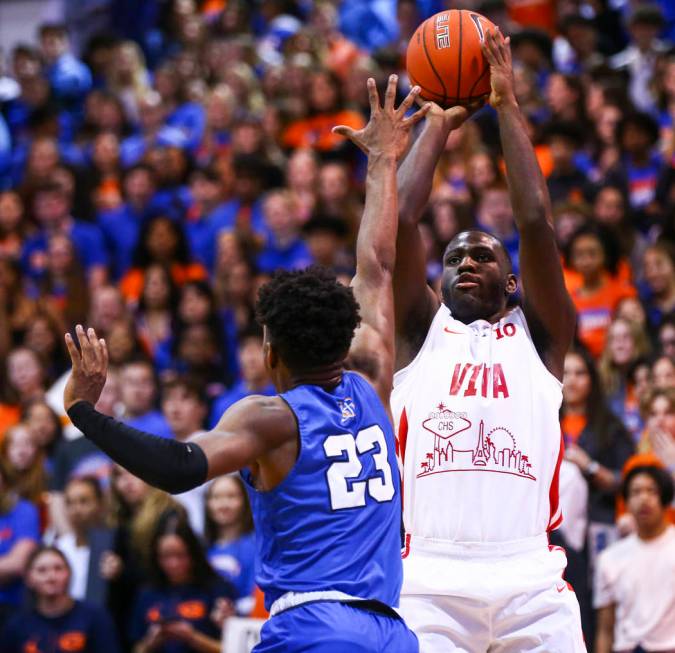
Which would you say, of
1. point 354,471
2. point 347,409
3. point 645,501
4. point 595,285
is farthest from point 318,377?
point 595,285

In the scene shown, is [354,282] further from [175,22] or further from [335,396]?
[175,22]

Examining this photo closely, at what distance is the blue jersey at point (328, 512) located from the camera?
A: 14.4 feet

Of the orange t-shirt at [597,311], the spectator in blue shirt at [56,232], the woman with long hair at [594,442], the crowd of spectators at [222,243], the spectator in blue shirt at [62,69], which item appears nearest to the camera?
the woman with long hair at [594,442]

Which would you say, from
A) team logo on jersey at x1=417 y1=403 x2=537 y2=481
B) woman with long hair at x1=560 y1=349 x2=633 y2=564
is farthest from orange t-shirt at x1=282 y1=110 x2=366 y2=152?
team logo on jersey at x1=417 y1=403 x2=537 y2=481

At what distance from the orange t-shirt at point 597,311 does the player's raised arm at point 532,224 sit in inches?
150

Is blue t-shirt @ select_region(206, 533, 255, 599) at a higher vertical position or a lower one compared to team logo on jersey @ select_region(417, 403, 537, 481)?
lower

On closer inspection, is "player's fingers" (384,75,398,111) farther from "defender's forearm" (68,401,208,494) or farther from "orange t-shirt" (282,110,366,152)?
"orange t-shirt" (282,110,366,152)

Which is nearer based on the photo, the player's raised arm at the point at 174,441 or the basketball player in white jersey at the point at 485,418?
the player's raised arm at the point at 174,441

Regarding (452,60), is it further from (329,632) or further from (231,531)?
(231,531)

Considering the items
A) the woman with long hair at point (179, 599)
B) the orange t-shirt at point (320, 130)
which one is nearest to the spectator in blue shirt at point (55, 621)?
the woman with long hair at point (179, 599)

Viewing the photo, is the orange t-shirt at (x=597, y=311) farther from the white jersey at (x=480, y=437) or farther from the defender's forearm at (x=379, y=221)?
the defender's forearm at (x=379, y=221)

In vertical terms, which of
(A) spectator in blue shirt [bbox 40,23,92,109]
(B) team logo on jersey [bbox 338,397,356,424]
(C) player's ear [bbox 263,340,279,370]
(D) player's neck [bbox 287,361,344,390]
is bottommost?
(B) team logo on jersey [bbox 338,397,356,424]

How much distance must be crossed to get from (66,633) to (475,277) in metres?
4.18

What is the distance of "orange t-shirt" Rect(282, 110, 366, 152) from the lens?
1253cm
